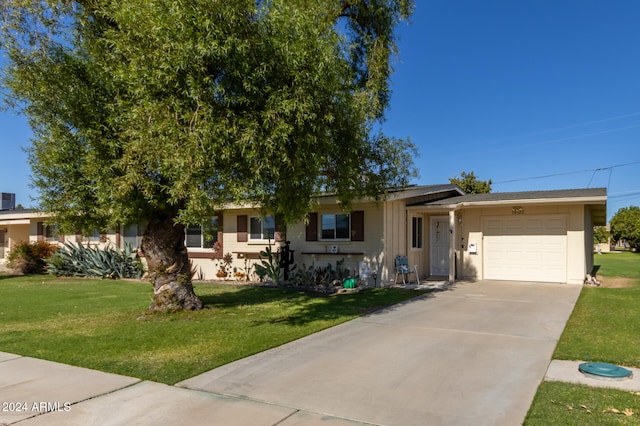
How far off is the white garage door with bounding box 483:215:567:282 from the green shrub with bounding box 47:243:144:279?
13239 mm

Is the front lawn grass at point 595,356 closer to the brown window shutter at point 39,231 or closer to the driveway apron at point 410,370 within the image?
the driveway apron at point 410,370

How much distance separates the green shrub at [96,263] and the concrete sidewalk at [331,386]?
1209 cm

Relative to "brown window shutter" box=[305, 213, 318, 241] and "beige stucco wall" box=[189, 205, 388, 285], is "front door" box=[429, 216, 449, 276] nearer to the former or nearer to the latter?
"beige stucco wall" box=[189, 205, 388, 285]

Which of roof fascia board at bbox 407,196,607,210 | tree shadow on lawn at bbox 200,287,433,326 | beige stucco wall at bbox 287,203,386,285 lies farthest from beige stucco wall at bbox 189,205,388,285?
roof fascia board at bbox 407,196,607,210

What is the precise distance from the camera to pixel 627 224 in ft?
144

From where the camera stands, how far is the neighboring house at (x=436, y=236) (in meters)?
13.6

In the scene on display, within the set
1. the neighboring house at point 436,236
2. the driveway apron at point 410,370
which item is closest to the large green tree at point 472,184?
the neighboring house at point 436,236

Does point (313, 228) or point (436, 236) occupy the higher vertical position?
point (313, 228)

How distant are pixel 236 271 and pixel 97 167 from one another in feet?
31.6

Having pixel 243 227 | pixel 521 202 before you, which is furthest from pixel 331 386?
pixel 243 227

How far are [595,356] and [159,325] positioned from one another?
6855 millimetres

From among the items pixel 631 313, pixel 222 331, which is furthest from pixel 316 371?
pixel 631 313

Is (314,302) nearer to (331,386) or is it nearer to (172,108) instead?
(331,386)

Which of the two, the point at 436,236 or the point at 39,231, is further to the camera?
the point at 39,231
